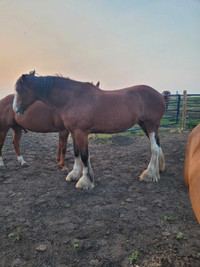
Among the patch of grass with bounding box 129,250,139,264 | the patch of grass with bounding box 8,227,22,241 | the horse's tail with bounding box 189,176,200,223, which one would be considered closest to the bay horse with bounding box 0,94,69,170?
the patch of grass with bounding box 8,227,22,241

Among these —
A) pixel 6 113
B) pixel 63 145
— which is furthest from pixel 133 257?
pixel 6 113

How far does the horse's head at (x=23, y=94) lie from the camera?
11.9 ft

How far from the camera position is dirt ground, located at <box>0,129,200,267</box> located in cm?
201

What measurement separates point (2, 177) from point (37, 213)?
6.09ft

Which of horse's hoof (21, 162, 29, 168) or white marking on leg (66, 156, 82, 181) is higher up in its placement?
white marking on leg (66, 156, 82, 181)

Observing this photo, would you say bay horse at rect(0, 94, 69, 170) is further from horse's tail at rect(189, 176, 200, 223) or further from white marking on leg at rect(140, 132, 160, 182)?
horse's tail at rect(189, 176, 200, 223)

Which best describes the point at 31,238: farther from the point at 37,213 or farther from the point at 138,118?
the point at 138,118

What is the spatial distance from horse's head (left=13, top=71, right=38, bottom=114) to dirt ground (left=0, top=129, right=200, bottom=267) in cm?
164

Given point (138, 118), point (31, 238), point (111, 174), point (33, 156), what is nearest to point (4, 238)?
point (31, 238)

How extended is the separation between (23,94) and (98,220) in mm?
2760

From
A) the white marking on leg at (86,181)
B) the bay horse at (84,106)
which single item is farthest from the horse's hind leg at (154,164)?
the white marking on leg at (86,181)

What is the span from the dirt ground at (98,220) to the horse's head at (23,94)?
164cm

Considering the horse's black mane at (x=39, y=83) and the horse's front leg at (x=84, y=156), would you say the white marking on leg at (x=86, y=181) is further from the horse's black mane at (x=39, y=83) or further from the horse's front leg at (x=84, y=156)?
the horse's black mane at (x=39, y=83)

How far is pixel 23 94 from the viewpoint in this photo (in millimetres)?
3676
